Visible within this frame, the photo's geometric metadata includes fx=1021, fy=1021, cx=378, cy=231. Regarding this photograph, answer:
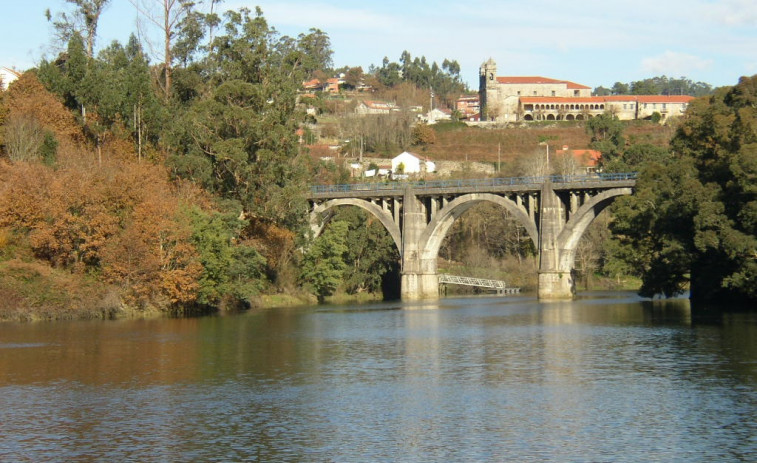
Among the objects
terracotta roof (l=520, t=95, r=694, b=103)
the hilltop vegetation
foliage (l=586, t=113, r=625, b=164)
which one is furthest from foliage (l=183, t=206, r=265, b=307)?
terracotta roof (l=520, t=95, r=694, b=103)

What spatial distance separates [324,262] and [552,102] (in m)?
110

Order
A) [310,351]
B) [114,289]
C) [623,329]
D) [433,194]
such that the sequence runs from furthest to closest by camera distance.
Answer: [433,194] < [114,289] < [623,329] < [310,351]

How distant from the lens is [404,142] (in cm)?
15800

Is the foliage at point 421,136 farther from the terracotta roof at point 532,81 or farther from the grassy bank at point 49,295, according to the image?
the grassy bank at point 49,295

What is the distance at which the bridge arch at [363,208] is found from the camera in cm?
9169

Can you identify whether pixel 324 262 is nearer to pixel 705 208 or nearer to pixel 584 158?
pixel 705 208

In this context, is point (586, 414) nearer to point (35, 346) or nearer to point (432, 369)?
point (432, 369)

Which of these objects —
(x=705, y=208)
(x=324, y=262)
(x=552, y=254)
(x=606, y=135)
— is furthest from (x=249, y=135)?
(x=606, y=135)

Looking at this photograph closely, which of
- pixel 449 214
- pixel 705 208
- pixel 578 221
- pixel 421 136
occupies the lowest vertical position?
pixel 705 208

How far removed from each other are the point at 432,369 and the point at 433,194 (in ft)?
168

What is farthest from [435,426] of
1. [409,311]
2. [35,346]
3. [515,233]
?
[515,233]

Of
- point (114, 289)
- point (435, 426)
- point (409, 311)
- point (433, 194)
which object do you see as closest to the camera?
point (435, 426)

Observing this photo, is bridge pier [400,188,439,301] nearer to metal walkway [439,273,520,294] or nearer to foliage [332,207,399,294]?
foliage [332,207,399,294]

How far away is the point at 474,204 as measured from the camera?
294 feet
